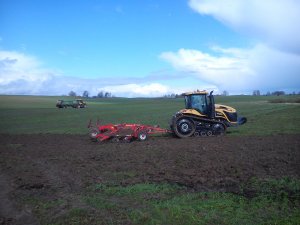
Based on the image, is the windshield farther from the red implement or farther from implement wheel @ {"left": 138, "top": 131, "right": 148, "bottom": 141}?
implement wheel @ {"left": 138, "top": 131, "right": 148, "bottom": 141}

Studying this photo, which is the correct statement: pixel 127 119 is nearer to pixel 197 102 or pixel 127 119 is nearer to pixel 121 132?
pixel 197 102

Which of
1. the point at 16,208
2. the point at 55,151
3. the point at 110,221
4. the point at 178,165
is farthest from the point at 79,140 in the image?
the point at 110,221

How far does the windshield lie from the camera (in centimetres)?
2105

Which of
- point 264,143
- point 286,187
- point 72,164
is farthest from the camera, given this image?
point 264,143

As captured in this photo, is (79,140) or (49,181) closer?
(49,181)

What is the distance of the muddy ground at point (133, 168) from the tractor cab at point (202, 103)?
361 centimetres

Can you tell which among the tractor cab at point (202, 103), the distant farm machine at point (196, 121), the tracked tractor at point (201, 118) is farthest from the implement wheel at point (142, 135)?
the tractor cab at point (202, 103)

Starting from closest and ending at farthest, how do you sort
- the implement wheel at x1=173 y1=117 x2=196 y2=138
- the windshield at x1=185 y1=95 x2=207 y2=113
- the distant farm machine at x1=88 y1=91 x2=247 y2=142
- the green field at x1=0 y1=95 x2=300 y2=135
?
the distant farm machine at x1=88 y1=91 x2=247 y2=142, the implement wheel at x1=173 y1=117 x2=196 y2=138, the windshield at x1=185 y1=95 x2=207 y2=113, the green field at x1=0 y1=95 x2=300 y2=135

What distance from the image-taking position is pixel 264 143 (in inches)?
662

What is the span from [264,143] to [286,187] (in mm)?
7989

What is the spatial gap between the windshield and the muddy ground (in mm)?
3874

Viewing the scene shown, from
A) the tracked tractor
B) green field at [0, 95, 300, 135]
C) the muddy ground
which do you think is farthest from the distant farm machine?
the muddy ground

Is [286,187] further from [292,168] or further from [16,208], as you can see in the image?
[16,208]

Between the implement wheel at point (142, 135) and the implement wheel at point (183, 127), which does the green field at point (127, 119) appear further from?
the implement wheel at point (142, 135)
